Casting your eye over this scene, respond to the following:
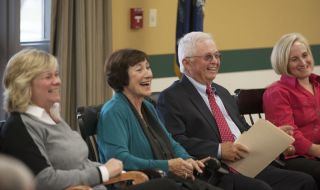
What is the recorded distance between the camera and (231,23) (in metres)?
5.20

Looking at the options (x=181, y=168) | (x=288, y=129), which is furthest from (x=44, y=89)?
(x=288, y=129)

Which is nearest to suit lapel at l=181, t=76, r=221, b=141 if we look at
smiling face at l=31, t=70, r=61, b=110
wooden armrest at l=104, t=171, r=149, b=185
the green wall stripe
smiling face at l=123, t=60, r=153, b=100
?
smiling face at l=123, t=60, r=153, b=100

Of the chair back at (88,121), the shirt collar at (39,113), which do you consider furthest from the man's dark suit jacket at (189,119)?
the shirt collar at (39,113)

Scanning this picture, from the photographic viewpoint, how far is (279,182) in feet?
10.2

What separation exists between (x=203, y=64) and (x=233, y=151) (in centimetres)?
52

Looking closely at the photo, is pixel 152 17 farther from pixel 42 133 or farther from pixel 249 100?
pixel 42 133

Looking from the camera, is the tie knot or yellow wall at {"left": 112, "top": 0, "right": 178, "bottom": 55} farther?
yellow wall at {"left": 112, "top": 0, "right": 178, "bottom": 55}

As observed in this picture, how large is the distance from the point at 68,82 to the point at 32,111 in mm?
1606

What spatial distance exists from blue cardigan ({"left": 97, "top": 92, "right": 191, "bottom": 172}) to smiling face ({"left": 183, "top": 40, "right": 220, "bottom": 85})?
0.54 metres

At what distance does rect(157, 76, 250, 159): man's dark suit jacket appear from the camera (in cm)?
302

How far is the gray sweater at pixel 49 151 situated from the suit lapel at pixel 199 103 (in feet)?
2.69

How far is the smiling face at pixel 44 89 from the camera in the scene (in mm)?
2340

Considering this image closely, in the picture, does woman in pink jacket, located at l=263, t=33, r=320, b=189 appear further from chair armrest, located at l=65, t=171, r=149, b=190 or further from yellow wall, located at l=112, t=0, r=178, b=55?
yellow wall, located at l=112, t=0, r=178, b=55

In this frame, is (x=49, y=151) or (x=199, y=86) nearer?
(x=49, y=151)
